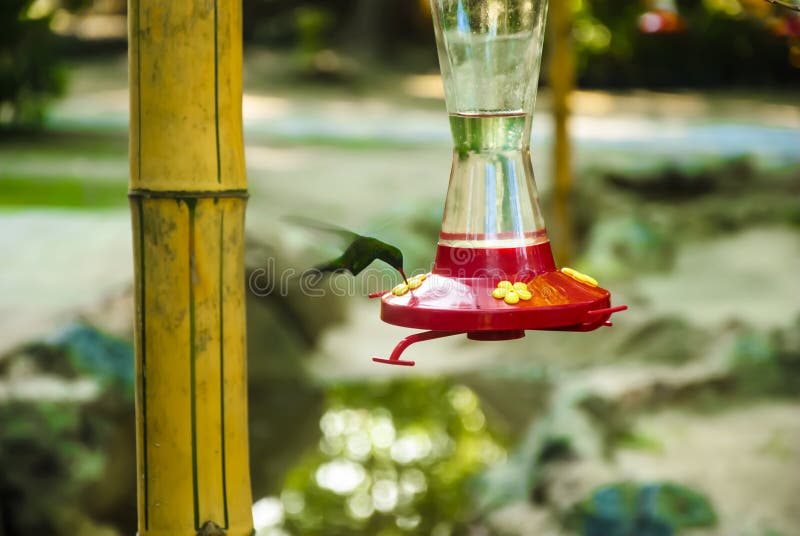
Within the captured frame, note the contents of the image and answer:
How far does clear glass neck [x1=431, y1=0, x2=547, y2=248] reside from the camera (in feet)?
5.48

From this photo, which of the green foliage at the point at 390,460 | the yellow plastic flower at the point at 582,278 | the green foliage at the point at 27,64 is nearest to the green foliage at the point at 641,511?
the green foliage at the point at 390,460

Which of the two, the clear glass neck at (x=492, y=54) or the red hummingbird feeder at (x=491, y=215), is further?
the clear glass neck at (x=492, y=54)

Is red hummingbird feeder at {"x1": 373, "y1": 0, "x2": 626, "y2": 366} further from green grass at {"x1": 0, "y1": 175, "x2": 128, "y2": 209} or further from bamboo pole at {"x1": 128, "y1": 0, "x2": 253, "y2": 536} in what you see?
green grass at {"x1": 0, "y1": 175, "x2": 128, "y2": 209}

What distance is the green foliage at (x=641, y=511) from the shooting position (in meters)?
5.14

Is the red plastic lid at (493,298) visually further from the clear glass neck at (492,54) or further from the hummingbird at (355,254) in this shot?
the clear glass neck at (492,54)

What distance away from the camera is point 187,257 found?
1.52 m

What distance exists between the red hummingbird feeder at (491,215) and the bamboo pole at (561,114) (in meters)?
5.20

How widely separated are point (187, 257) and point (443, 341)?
6111 mm

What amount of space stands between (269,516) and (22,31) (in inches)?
187

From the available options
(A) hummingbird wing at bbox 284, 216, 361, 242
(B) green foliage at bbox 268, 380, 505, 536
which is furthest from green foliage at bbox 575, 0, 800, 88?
(A) hummingbird wing at bbox 284, 216, 361, 242

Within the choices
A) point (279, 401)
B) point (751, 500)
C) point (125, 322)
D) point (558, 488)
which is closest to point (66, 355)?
point (125, 322)

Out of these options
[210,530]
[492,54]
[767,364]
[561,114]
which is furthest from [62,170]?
[210,530]

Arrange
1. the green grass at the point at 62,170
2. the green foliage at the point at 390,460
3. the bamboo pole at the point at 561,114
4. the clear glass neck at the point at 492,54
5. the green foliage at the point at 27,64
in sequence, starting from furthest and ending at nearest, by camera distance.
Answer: the green foliage at the point at 27,64, the green grass at the point at 62,170, the green foliage at the point at 390,460, the bamboo pole at the point at 561,114, the clear glass neck at the point at 492,54

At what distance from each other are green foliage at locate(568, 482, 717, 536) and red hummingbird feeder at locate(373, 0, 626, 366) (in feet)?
12.2
